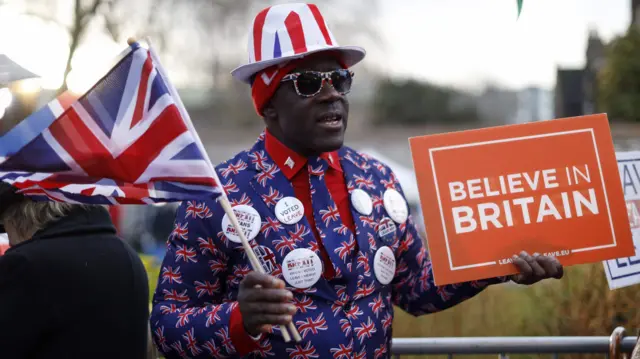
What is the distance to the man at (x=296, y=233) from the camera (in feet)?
10.3

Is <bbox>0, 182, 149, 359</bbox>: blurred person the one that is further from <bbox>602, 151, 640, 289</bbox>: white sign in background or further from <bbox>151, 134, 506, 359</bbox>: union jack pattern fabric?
<bbox>602, 151, 640, 289</bbox>: white sign in background

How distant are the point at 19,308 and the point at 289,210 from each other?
913 millimetres

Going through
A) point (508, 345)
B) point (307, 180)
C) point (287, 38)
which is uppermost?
point (287, 38)

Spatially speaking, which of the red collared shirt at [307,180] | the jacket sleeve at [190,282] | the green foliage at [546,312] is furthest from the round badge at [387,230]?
the green foliage at [546,312]

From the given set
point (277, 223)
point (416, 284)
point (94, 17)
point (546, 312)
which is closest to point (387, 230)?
point (416, 284)

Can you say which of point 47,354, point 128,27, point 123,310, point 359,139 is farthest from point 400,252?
point 359,139

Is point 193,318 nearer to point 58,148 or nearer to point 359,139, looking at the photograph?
point 58,148

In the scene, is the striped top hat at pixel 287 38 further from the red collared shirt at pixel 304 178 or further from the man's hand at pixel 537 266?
the man's hand at pixel 537 266

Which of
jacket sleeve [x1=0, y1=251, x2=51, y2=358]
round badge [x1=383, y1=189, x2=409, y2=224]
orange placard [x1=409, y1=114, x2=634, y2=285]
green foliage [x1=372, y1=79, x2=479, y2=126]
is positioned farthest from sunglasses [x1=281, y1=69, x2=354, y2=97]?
green foliage [x1=372, y1=79, x2=479, y2=126]

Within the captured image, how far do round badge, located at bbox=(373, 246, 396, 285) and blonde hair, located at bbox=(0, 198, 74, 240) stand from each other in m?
1.05

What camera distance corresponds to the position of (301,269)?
314cm

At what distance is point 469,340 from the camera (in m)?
4.29

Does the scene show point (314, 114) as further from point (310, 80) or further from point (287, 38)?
point (287, 38)

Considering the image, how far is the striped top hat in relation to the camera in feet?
10.5
